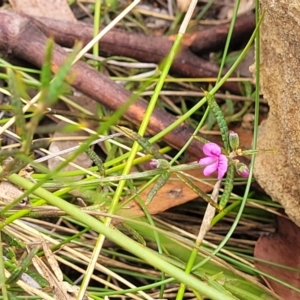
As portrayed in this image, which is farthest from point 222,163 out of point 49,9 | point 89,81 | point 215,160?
point 49,9

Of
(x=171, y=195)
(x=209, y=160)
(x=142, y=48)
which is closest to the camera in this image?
(x=209, y=160)

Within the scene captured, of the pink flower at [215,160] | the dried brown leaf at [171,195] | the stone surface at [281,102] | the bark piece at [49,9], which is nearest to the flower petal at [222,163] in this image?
the pink flower at [215,160]

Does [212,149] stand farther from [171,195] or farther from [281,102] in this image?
[171,195]

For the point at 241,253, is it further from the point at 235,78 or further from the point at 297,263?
the point at 235,78

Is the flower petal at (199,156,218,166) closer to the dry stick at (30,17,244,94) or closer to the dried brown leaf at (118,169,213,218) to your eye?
the dried brown leaf at (118,169,213,218)

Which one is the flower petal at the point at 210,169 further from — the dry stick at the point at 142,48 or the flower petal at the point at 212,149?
the dry stick at the point at 142,48

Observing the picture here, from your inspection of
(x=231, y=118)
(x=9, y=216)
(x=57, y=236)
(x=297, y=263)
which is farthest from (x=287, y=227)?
(x=9, y=216)
